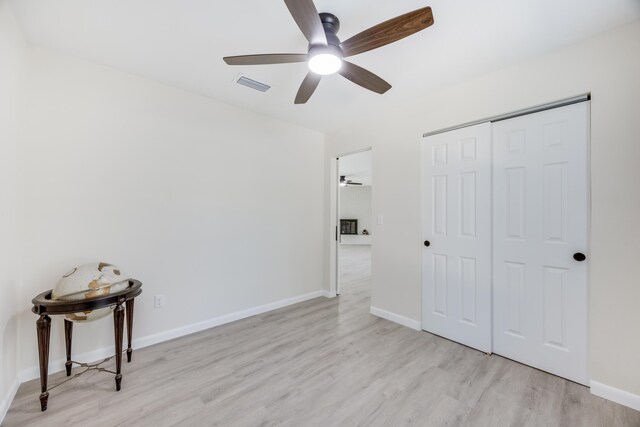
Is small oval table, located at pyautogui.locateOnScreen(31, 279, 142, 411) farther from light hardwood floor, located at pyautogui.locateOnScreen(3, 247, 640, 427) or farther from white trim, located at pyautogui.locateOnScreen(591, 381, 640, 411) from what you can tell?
white trim, located at pyautogui.locateOnScreen(591, 381, 640, 411)

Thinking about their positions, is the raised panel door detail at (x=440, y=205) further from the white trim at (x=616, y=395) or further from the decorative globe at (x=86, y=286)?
the decorative globe at (x=86, y=286)

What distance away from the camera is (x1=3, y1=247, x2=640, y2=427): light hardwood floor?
163 cm

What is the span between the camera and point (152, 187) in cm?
254

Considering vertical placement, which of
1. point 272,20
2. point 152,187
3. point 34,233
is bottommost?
point 34,233

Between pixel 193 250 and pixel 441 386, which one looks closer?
pixel 441 386

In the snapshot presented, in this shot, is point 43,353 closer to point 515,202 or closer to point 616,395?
point 515,202

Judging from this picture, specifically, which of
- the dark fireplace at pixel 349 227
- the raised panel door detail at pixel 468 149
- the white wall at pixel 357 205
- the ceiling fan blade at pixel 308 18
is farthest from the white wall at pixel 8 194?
the white wall at pixel 357 205

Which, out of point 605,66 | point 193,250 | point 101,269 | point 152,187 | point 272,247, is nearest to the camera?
point 605,66

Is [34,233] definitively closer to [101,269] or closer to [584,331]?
[101,269]

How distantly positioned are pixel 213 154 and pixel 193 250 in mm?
1068

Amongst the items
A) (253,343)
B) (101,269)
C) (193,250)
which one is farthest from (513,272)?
(101,269)

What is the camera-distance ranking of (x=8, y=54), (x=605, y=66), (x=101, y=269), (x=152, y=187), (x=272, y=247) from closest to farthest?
(x=8, y=54) < (x=605, y=66) < (x=101, y=269) < (x=152, y=187) < (x=272, y=247)

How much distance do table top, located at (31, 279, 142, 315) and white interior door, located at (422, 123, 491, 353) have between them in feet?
8.92

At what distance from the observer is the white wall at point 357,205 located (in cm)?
1047
